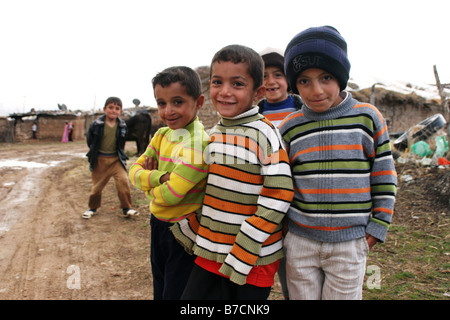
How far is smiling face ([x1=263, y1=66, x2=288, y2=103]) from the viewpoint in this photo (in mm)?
2029

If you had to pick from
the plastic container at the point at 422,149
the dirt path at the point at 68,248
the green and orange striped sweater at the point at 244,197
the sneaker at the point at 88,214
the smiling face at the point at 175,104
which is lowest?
the dirt path at the point at 68,248

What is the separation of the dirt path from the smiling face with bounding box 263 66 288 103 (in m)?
1.96

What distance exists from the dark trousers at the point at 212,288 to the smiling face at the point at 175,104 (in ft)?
2.61

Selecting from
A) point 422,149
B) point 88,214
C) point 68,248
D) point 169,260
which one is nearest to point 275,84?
Result: point 169,260

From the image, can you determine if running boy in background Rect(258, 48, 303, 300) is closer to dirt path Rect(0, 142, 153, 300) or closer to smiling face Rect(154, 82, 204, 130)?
smiling face Rect(154, 82, 204, 130)

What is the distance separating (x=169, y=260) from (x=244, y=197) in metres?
0.68

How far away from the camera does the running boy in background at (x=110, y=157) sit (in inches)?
177

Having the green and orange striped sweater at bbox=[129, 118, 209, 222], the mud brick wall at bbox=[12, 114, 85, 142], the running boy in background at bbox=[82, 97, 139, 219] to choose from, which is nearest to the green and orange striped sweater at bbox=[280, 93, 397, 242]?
the green and orange striped sweater at bbox=[129, 118, 209, 222]

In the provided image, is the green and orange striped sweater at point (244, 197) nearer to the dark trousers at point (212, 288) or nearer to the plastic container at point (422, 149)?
→ the dark trousers at point (212, 288)

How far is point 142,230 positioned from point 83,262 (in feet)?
3.30

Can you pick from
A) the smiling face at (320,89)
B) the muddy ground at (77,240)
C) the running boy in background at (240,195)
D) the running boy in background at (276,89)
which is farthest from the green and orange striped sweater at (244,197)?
the muddy ground at (77,240)

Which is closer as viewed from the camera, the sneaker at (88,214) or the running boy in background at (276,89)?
the running boy in background at (276,89)
